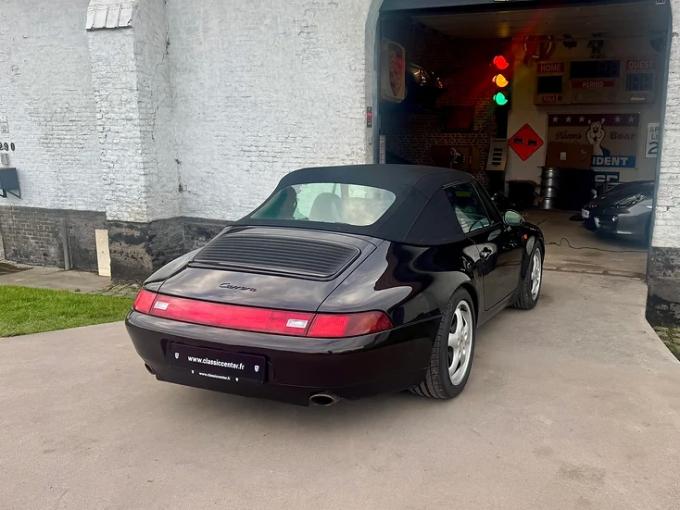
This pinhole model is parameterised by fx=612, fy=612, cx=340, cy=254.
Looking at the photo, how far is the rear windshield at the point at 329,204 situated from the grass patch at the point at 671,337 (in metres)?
3.72

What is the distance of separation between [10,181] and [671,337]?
32.5ft

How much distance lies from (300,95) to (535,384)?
5144 mm

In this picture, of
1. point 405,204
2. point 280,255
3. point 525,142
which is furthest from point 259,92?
point 525,142

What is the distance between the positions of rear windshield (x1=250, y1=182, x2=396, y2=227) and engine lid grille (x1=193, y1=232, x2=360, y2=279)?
352 mm

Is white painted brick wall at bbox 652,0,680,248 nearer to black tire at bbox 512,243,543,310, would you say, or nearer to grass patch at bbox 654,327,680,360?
grass patch at bbox 654,327,680,360

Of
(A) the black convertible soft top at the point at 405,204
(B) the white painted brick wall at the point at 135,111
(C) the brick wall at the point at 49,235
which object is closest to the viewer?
(A) the black convertible soft top at the point at 405,204

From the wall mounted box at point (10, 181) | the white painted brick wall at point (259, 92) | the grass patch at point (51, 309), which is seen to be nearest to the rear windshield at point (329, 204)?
the grass patch at point (51, 309)

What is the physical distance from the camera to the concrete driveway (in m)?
2.87

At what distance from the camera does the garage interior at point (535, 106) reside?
42.8 feet

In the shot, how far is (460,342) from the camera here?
153 inches

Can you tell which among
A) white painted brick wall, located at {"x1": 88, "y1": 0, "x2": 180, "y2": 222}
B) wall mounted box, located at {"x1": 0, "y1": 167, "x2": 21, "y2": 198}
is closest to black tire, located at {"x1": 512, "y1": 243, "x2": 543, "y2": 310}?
white painted brick wall, located at {"x1": 88, "y1": 0, "x2": 180, "y2": 222}

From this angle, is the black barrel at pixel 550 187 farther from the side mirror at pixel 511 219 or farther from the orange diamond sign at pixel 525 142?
the side mirror at pixel 511 219

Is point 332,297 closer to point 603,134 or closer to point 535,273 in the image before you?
point 535,273

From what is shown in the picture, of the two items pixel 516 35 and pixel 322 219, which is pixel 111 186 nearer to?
pixel 322 219
